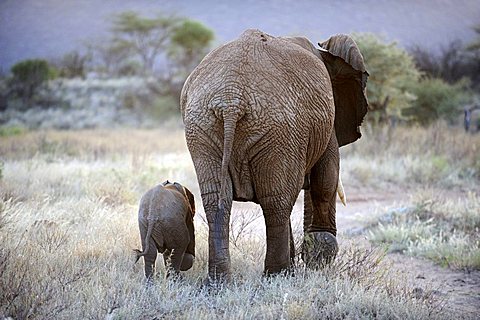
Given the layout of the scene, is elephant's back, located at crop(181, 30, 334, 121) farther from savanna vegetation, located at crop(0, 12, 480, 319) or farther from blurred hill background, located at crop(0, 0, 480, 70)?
blurred hill background, located at crop(0, 0, 480, 70)

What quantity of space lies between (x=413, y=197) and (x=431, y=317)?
620 centimetres

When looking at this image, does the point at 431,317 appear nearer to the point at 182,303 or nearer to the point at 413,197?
→ the point at 182,303

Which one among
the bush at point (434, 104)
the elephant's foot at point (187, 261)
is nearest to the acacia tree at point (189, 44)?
the bush at point (434, 104)

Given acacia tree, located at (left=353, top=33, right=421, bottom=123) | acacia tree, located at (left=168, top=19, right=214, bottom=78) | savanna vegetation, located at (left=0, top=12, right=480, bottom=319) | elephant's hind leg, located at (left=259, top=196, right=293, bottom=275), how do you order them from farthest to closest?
acacia tree, located at (left=168, top=19, right=214, bottom=78)
acacia tree, located at (left=353, top=33, right=421, bottom=123)
elephant's hind leg, located at (left=259, top=196, right=293, bottom=275)
savanna vegetation, located at (left=0, top=12, right=480, bottom=319)

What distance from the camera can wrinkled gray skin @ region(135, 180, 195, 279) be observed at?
557cm

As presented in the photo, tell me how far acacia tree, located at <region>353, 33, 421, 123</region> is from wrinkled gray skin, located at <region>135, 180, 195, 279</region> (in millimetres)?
13490

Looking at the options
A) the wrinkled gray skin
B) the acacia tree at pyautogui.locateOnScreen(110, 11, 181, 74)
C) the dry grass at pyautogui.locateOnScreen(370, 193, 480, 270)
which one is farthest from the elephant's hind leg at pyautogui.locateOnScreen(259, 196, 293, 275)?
the acacia tree at pyautogui.locateOnScreen(110, 11, 181, 74)

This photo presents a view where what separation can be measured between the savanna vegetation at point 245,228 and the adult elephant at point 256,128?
509 millimetres

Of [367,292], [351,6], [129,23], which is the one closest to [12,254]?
[367,292]

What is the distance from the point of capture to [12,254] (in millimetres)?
5508

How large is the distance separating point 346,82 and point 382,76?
41.6 ft

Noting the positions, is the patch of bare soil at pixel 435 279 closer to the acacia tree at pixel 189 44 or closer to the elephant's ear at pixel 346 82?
the elephant's ear at pixel 346 82

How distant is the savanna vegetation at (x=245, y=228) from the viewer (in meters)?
5.06

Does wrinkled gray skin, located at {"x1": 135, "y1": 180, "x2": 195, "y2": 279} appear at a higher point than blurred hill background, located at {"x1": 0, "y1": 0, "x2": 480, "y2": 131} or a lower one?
higher
